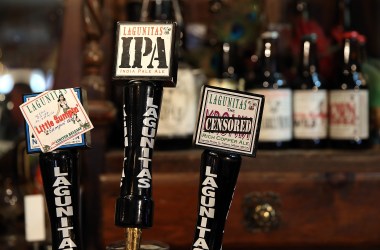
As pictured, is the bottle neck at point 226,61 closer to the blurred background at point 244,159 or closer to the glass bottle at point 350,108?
the blurred background at point 244,159

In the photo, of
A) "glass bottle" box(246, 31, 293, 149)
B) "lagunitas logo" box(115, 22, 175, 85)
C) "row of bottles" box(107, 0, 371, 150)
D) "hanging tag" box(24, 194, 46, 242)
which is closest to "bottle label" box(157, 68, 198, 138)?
"row of bottles" box(107, 0, 371, 150)

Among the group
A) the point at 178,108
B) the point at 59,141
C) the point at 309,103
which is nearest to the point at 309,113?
the point at 309,103

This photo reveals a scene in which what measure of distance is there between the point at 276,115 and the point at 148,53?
52 centimetres

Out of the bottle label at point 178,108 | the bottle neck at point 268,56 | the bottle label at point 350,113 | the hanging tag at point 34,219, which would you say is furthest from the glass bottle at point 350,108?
the hanging tag at point 34,219

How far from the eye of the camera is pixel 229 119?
0.51 meters

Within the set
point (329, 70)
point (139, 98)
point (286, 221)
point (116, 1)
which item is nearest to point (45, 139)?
point (139, 98)

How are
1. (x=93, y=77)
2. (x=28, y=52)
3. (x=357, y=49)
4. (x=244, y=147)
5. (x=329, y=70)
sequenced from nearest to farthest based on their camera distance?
(x=244, y=147) → (x=93, y=77) → (x=357, y=49) → (x=329, y=70) → (x=28, y=52)

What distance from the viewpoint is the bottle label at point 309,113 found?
1.02 m

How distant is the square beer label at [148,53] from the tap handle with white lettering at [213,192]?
0.27 feet

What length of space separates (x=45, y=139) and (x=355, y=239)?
0.60 metres

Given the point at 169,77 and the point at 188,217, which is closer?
the point at 169,77

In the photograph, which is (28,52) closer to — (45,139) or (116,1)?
(116,1)

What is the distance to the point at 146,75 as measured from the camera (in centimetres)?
51

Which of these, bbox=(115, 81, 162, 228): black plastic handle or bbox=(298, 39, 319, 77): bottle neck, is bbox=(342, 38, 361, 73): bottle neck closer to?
bbox=(298, 39, 319, 77): bottle neck
